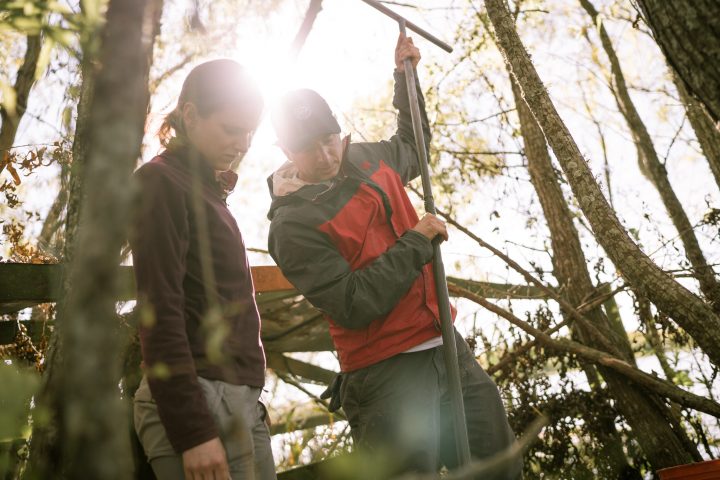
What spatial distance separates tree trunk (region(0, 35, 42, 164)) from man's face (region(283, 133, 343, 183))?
91.3 inches

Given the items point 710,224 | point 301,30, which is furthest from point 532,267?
point 301,30

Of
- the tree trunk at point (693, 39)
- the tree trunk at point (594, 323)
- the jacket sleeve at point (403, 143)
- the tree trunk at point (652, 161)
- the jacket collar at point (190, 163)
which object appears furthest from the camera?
the tree trunk at point (652, 161)

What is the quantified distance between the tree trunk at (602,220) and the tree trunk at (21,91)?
10.2 ft

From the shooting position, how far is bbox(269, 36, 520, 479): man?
2133 mm

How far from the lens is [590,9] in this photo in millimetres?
6688

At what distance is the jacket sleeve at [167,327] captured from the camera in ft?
4.67

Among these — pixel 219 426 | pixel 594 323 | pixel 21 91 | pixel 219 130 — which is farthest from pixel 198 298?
pixel 21 91

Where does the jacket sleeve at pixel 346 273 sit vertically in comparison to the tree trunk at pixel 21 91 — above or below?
below

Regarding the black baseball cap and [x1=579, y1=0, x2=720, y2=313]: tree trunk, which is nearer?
the black baseball cap

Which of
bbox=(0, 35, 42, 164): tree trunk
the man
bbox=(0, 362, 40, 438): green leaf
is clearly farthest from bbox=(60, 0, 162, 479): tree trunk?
bbox=(0, 35, 42, 164): tree trunk

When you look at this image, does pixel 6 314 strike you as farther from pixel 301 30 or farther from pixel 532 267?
pixel 532 267

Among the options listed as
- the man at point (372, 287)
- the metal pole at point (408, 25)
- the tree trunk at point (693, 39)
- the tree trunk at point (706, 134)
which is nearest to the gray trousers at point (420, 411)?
the man at point (372, 287)

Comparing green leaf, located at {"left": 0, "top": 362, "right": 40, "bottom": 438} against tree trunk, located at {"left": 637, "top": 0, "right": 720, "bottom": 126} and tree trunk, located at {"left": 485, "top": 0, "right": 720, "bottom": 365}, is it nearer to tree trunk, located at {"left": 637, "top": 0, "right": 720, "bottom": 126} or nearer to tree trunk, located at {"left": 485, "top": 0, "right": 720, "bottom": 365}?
tree trunk, located at {"left": 637, "top": 0, "right": 720, "bottom": 126}

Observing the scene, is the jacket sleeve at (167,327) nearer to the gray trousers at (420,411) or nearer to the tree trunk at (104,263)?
the gray trousers at (420,411)
